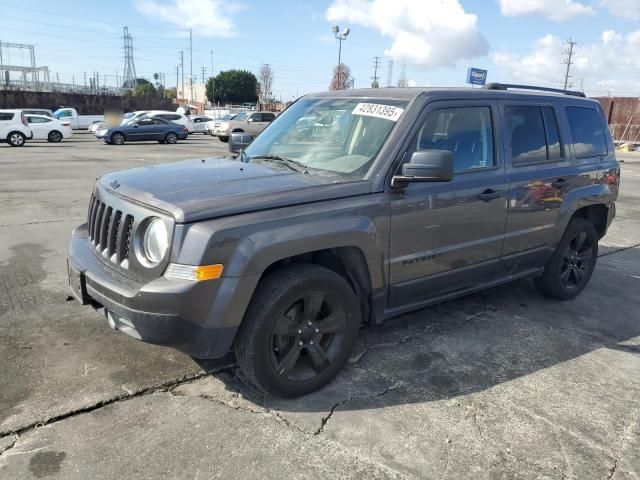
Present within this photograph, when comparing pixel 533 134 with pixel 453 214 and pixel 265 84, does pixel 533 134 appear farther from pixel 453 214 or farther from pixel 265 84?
pixel 265 84

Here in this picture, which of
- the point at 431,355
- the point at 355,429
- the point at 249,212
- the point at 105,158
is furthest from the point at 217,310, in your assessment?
the point at 105,158

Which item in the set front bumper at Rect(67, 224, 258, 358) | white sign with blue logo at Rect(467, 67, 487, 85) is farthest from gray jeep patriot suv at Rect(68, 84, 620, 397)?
white sign with blue logo at Rect(467, 67, 487, 85)

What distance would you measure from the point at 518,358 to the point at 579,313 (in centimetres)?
136

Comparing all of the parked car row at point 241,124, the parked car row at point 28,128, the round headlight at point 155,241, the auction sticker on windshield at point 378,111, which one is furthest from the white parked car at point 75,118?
the round headlight at point 155,241

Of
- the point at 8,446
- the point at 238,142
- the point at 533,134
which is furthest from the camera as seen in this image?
the point at 238,142

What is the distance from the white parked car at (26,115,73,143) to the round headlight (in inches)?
983

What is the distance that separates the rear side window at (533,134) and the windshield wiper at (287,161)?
1759 mm

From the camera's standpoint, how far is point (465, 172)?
12.9 feet

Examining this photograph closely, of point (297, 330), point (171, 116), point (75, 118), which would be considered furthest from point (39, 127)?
point (297, 330)

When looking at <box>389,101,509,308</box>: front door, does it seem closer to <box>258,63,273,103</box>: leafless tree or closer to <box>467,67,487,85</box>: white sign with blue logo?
<box>467,67,487,85</box>: white sign with blue logo

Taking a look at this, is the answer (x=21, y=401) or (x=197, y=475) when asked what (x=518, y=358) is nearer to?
(x=197, y=475)

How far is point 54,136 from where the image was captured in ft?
83.0

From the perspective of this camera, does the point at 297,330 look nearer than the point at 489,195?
Yes

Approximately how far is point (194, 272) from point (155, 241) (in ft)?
1.12
